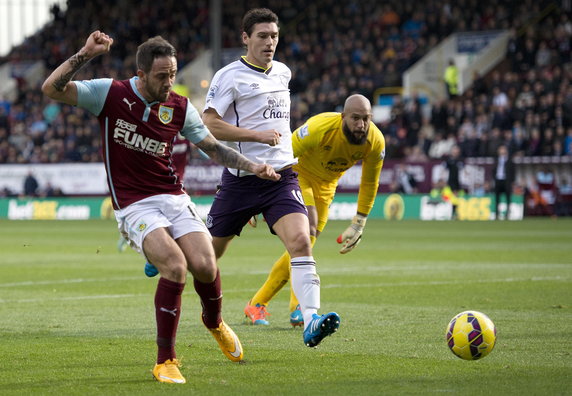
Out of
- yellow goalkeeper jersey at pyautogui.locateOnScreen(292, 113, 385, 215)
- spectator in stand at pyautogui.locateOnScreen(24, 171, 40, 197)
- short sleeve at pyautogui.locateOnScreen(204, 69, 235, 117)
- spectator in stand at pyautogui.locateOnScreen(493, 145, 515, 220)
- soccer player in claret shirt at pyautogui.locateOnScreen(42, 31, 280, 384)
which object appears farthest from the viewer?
spectator in stand at pyautogui.locateOnScreen(24, 171, 40, 197)

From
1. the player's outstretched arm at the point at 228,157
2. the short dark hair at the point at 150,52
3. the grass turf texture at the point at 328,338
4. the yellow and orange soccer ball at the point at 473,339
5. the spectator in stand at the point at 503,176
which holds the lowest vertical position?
the spectator in stand at the point at 503,176

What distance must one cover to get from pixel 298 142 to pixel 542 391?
3.97m

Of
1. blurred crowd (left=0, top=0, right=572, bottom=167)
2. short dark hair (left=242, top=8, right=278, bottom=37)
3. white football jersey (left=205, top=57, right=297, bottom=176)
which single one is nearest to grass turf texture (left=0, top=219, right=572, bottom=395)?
white football jersey (left=205, top=57, right=297, bottom=176)

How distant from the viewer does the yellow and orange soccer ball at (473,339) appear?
698cm

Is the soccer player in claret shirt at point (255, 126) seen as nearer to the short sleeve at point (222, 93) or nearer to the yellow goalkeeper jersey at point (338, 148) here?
the short sleeve at point (222, 93)

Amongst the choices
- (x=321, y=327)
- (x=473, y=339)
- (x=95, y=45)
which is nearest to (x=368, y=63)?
(x=473, y=339)

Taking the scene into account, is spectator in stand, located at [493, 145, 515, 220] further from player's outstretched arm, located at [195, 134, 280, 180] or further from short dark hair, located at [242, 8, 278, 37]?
player's outstretched arm, located at [195, 134, 280, 180]

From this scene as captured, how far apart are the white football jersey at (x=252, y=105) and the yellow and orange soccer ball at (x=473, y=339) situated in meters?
1.88

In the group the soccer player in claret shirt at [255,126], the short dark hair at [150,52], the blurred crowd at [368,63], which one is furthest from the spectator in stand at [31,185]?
the short dark hair at [150,52]

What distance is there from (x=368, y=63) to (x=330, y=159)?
29.4 metres

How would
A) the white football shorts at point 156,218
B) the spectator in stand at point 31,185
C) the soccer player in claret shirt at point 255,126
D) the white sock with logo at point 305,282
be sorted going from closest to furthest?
the white football shorts at point 156,218
the white sock with logo at point 305,282
the soccer player in claret shirt at point 255,126
the spectator in stand at point 31,185

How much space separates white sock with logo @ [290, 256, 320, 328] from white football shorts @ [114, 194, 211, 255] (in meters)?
0.99

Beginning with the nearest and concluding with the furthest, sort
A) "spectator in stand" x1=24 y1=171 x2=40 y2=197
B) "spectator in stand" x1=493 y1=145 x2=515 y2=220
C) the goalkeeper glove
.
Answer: the goalkeeper glove < "spectator in stand" x1=493 y1=145 x2=515 y2=220 < "spectator in stand" x1=24 y1=171 x2=40 y2=197

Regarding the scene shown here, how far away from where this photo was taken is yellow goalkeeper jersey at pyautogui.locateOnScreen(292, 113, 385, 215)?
9.30m
